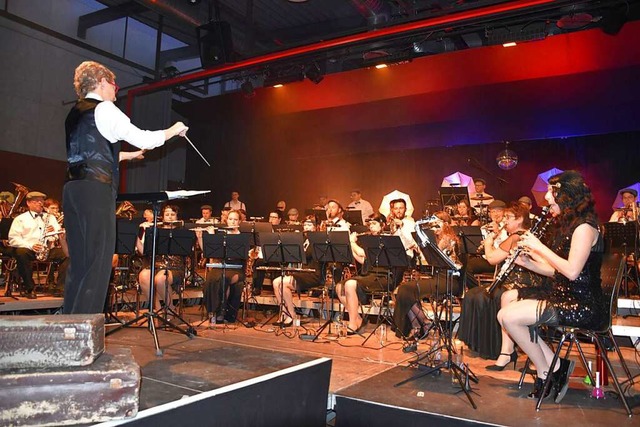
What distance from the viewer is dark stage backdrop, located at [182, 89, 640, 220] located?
10461 mm

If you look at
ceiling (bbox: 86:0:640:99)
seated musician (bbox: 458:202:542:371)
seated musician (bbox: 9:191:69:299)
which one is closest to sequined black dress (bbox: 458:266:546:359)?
seated musician (bbox: 458:202:542:371)

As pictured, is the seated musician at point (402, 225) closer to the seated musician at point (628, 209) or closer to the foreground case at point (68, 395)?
the seated musician at point (628, 209)

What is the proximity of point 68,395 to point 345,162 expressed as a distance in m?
11.5

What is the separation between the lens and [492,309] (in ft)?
17.9

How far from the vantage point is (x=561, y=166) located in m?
10.8

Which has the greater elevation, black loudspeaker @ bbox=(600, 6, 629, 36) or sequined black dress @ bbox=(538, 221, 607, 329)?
black loudspeaker @ bbox=(600, 6, 629, 36)

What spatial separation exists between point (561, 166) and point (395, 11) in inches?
182

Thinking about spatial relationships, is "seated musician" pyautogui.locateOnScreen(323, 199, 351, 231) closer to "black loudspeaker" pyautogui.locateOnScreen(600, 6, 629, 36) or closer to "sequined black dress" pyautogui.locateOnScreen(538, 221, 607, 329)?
"sequined black dress" pyautogui.locateOnScreen(538, 221, 607, 329)

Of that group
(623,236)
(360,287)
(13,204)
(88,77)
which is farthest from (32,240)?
(623,236)

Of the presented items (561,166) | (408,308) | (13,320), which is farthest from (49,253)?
(561,166)

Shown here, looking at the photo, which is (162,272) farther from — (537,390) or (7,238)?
(537,390)

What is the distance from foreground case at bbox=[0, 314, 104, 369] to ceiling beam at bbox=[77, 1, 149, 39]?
12620 millimetres

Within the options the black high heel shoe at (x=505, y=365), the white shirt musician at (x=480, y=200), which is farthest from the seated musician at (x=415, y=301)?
the white shirt musician at (x=480, y=200)

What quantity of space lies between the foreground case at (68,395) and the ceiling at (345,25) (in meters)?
7.74
